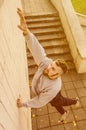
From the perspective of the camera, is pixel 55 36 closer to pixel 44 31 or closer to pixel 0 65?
pixel 44 31

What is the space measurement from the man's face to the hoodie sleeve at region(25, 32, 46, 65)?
0.19 meters

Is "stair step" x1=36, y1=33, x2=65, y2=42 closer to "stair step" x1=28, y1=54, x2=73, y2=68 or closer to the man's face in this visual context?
"stair step" x1=28, y1=54, x2=73, y2=68

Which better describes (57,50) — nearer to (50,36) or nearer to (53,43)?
(53,43)

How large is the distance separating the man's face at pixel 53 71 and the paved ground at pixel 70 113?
2.63 meters

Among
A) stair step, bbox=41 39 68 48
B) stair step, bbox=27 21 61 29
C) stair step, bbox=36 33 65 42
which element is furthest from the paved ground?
stair step, bbox=27 21 61 29

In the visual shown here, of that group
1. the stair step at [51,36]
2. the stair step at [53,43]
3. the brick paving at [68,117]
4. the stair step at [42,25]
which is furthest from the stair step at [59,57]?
the stair step at [42,25]

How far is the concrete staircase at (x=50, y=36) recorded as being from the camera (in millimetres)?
7379

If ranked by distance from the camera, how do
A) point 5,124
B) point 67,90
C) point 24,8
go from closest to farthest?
point 5,124
point 67,90
point 24,8

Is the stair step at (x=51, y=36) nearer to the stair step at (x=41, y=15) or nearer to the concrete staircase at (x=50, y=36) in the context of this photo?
the concrete staircase at (x=50, y=36)

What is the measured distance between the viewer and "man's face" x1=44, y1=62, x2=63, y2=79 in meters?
3.04

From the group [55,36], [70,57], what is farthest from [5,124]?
[55,36]

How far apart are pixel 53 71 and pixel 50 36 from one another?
500 centimetres

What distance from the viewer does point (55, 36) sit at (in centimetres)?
→ 792

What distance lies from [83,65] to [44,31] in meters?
2.39
